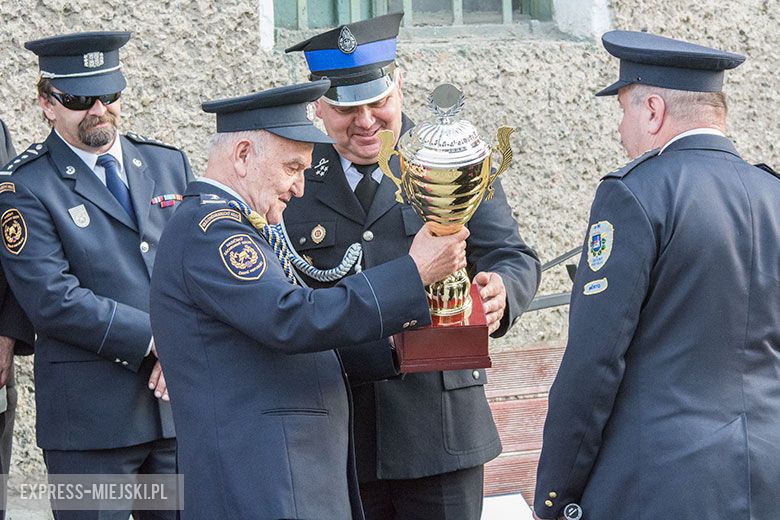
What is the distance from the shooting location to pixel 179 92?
492 cm

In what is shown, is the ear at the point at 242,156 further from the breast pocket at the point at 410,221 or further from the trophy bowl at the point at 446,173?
the breast pocket at the point at 410,221

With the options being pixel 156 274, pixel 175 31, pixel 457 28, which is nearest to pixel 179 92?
pixel 175 31

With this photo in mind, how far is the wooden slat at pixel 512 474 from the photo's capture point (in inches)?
192

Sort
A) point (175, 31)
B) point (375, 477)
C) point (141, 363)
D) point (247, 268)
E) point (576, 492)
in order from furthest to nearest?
point (175, 31) → point (141, 363) → point (375, 477) → point (576, 492) → point (247, 268)

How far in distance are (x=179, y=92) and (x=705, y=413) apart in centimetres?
283

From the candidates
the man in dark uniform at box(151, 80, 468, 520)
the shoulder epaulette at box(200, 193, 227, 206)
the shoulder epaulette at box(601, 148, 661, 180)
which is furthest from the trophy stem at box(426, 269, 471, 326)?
the shoulder epaulette at box(200, 193, 227, 206)

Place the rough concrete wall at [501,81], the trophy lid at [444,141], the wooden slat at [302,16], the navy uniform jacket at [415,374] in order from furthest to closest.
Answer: the wooden slat at [302,16] < the rough concrete wall at [501,81] < the navy uniform jacket at [415,374] < the trophy lid at [444,141]

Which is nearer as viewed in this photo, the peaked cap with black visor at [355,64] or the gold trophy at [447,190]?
the gold trophy at [447,190]

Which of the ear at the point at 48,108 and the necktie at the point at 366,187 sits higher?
the ear at the point at 48,108

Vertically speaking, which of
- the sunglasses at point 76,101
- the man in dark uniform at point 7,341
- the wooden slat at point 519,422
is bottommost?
the wooden slat at point 519,422

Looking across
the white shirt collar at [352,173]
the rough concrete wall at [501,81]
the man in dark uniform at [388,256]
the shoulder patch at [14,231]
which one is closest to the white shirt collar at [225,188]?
the man in dark uniform at [388,256]

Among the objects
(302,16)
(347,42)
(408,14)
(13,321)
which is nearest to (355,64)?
(347,42)

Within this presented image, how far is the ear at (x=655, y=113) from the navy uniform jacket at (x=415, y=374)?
0.72m

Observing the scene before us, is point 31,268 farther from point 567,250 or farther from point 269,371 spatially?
point 567,250
